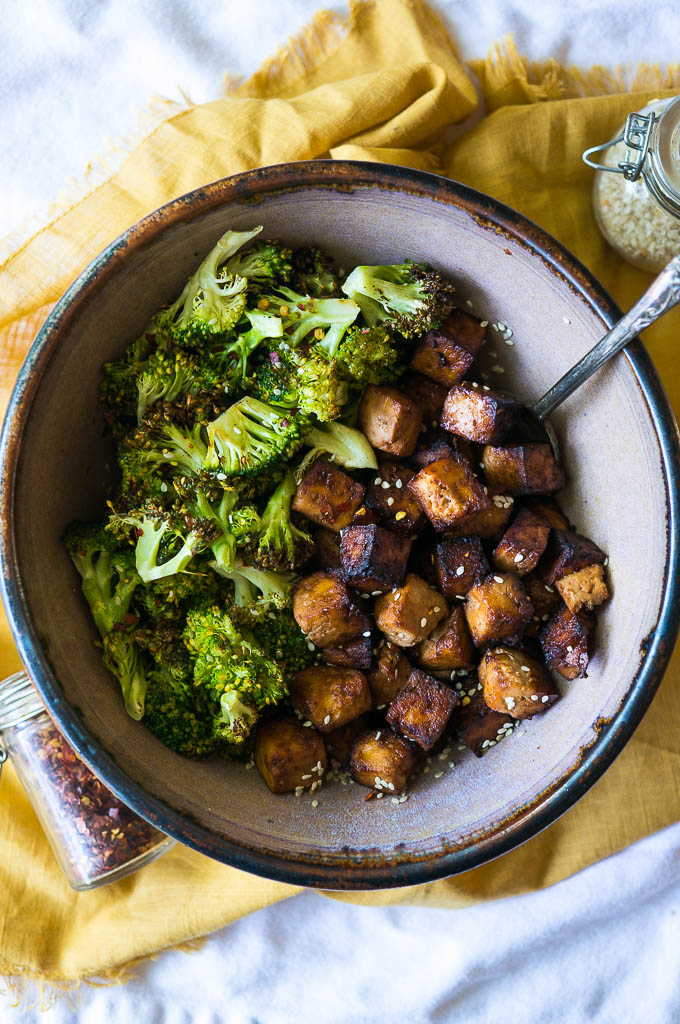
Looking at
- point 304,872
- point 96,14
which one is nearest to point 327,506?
point 304,872

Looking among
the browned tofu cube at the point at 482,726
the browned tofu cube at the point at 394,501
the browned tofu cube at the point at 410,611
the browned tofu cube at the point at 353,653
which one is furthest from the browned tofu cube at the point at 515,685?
the browned tofu cube at the point at 394,501

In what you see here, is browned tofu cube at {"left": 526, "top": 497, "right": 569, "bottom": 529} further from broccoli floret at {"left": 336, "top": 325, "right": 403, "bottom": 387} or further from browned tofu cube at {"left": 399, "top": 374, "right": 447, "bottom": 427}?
broccoli floret at {"left": 336, "top": 325, "right": 403, "bottom": 387}

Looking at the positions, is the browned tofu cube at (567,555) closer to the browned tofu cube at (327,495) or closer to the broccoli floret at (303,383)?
the browned tofu cube at (327,495)

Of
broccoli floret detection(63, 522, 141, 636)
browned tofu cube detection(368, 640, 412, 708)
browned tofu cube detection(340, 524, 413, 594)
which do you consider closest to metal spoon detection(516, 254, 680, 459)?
browned tofu cube detection(340, 524, 413, 594)

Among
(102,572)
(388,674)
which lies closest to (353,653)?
(388,674)

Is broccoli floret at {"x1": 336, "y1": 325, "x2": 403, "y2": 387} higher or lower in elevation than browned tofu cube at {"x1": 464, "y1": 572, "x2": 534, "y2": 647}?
higher

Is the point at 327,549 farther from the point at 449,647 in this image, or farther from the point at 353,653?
the point at 449,647
